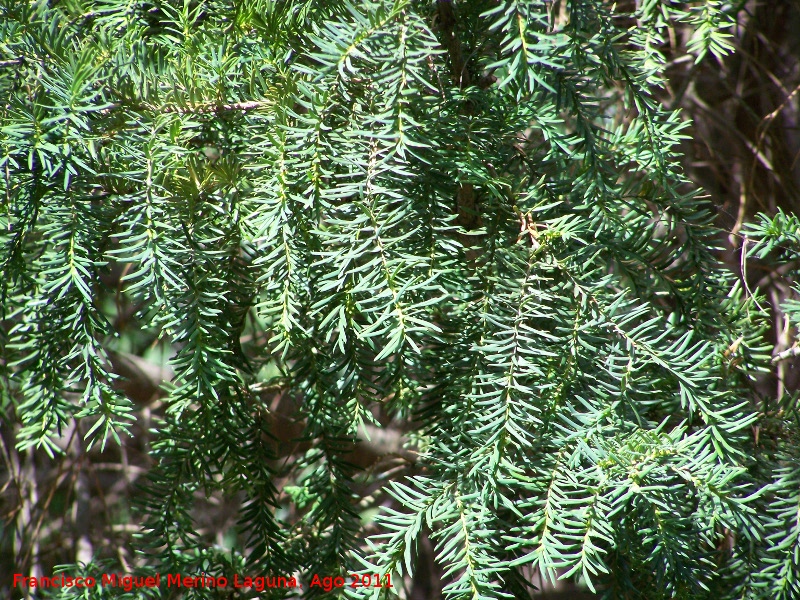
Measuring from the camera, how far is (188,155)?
1.68 feet

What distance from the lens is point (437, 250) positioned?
1.67ft

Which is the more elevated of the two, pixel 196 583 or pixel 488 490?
pixel 488 490

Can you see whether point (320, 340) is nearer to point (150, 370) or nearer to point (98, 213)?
point (98, 213)

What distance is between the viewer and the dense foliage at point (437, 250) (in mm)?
437

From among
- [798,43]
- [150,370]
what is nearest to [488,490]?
[798,43]

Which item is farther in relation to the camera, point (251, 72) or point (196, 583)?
point (196, 583)

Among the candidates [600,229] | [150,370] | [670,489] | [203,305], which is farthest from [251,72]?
[150,370]

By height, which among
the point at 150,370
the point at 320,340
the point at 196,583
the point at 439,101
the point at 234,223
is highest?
the point at 439,101

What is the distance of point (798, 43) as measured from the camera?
102cm

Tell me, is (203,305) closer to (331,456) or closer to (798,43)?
(331,456)

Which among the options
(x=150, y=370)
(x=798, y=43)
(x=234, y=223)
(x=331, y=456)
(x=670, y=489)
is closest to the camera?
(x=670, y=489)

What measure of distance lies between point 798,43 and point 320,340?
0.98 m

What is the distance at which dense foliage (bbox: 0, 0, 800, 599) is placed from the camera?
44cm

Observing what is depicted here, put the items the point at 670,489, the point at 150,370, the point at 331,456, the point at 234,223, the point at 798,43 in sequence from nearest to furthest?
the point at 670,489, the point at 234,223, the point at 331,456, the point at 798,43, the point at 150,370
